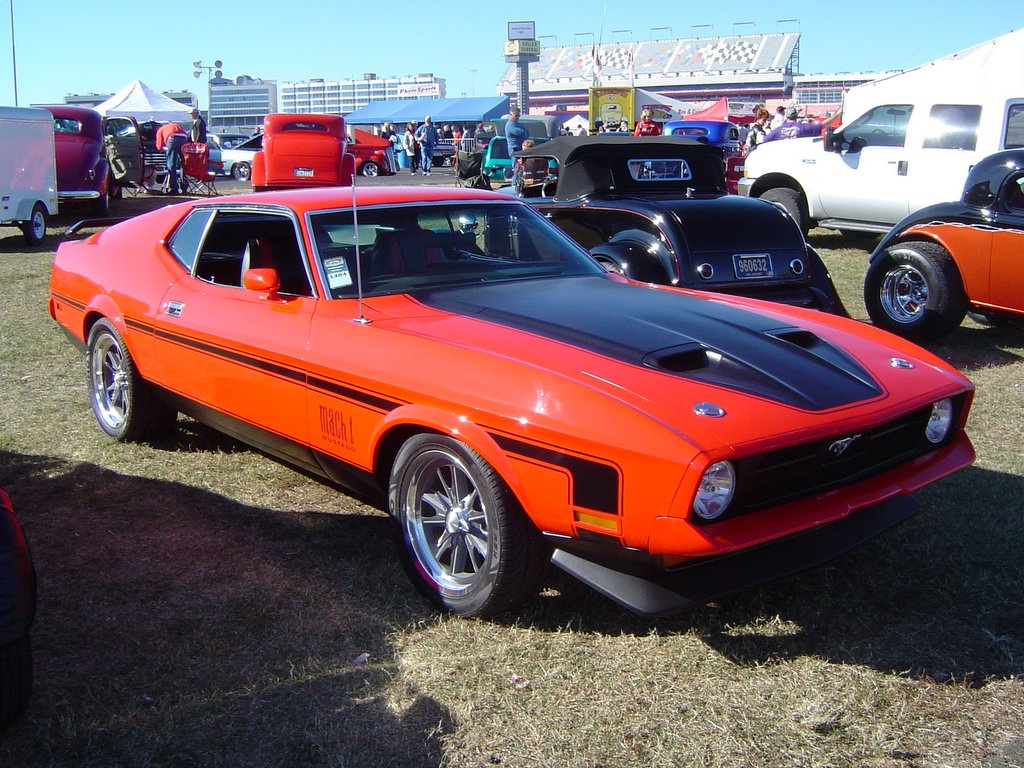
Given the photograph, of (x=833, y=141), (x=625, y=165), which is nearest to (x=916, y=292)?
(x=625, y=165)

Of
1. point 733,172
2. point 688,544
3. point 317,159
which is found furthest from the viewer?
point 317,159

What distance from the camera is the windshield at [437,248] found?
12.7 ft

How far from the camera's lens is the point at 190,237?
470cm

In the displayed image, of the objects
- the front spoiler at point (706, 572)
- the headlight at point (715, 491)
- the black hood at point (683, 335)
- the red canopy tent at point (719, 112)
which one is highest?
the red canopy tent at point (719, 112)

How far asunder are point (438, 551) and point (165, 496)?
67.2 inches

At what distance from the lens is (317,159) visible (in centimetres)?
1706

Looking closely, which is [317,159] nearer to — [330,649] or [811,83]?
[330,649]

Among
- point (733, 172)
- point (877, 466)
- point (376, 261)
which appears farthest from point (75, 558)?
point (733, 172)

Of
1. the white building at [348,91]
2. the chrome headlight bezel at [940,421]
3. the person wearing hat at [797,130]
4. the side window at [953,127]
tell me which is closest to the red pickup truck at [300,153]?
the person wearing hat at [797,130]

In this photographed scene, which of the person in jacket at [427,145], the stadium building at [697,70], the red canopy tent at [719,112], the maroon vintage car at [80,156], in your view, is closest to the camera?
the maroon vintage car at [80,156]

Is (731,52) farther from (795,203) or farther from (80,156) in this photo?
(795,203)

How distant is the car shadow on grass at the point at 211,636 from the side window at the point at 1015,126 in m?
9.07

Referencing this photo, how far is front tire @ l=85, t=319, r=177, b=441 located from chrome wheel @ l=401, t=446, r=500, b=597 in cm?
210

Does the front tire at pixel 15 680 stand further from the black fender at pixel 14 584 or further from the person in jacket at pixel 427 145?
the person in jacket at pixel 427 145
